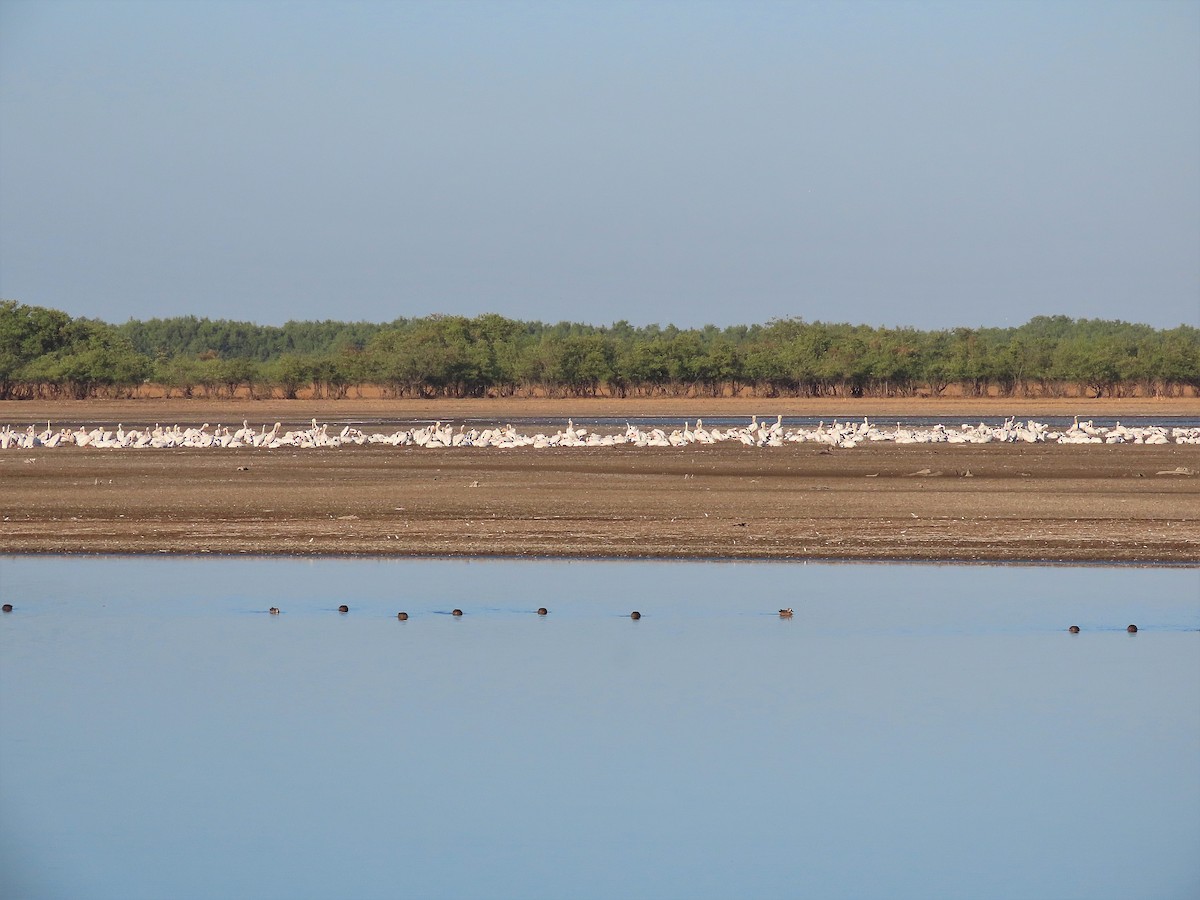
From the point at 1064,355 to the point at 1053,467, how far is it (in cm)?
5368

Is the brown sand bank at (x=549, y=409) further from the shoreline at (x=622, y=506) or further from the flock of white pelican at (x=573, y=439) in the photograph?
the shoreline at (x=622, y=506)

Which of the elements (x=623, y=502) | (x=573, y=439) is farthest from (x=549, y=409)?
(x=623, y=502)

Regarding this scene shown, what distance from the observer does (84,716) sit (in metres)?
10.9

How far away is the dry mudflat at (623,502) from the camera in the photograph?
19453mm

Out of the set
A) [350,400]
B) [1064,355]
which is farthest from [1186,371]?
[350,400]

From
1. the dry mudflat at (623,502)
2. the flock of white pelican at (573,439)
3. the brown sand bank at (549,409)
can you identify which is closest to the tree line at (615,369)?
the brown sand bank at (549,409)

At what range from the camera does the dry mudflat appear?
19.5m

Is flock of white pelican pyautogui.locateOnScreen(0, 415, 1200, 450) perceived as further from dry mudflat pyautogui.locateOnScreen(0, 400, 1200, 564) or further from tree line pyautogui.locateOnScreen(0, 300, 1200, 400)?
tree line pyautogui.locateOnScreen(0, 300, 1200, 400)

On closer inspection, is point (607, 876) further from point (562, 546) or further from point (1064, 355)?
point (1064, 355)

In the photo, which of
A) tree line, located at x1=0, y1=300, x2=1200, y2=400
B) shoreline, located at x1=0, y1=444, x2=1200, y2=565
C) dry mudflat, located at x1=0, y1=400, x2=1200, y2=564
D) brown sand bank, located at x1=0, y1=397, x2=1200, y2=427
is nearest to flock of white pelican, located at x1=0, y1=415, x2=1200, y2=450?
dry mudflat, located at x1=0, y1=400, x2=1200, y2=564

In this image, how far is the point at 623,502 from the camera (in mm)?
23875

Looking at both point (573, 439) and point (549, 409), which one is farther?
point (549, 409)

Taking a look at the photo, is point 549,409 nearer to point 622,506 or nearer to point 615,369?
point 615,369

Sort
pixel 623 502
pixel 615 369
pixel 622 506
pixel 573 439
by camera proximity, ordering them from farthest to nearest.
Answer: pixel 615 369, pixel 573 439, pixel 623 502, pixel 622 506
